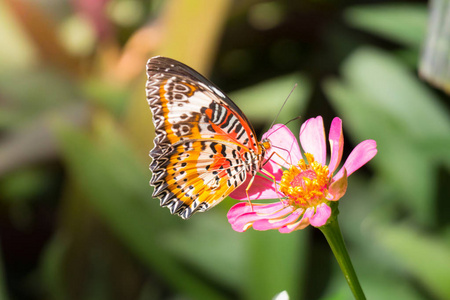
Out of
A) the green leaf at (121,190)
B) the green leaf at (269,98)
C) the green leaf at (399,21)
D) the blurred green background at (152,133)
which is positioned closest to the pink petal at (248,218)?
the blurred green background at (152,133)

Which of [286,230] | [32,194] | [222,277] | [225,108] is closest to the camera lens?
[286,230]

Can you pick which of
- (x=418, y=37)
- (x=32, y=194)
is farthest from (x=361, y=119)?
(x=32, y=194)

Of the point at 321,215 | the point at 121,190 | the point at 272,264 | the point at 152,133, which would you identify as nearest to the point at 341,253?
the point at 321,215

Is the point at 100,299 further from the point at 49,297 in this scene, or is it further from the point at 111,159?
the point at 111,159

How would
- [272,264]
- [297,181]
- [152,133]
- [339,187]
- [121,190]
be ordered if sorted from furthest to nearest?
1. [152,133]
2. [121,190]
3. [272,264]
4. [297,181]
5. [339,187]

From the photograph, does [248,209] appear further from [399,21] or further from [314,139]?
[399,21]
